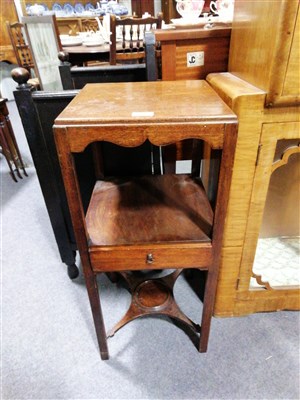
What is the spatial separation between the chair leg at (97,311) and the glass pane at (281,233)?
54 centimetres

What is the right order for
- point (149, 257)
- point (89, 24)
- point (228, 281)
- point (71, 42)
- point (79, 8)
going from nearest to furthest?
point (149, 257), point (228, 281), point (71, 42), point (89, 24), point (79, 8)

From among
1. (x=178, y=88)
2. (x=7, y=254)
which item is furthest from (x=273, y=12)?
A: (x=7, y=254)

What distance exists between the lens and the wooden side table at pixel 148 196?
0.56 m

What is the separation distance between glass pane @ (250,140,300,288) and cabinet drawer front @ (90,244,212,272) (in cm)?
37

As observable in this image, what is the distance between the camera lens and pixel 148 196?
0.89 metres

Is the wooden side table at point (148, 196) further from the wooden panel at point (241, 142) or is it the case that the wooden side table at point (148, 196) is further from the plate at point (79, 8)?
the plate at point (79, 8)

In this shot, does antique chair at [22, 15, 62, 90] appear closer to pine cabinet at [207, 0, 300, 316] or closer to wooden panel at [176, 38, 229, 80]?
wooden panel at [176, 38, 229, 80]

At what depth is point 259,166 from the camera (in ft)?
2.53

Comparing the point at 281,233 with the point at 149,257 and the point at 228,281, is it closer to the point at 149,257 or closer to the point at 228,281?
the point at 228,281

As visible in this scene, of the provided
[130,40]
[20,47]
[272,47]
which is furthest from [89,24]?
[272,47]

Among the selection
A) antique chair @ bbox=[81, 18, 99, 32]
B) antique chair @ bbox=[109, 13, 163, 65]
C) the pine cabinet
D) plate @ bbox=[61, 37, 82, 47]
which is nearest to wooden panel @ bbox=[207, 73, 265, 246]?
the pine cabinet

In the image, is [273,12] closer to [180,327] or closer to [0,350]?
[180,327]

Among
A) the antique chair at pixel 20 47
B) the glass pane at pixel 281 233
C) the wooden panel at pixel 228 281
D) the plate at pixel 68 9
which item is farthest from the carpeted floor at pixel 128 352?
the plate at pixel 68 9

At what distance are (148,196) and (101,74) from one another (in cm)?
64
